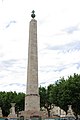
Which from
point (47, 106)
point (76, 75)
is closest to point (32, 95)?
point (76, 75)

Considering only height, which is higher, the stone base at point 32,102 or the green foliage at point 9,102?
Result: the green foliage at point 9,102

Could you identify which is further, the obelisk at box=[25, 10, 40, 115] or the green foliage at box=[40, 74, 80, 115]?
the green foliage at box=[40, 74, 80, 115]

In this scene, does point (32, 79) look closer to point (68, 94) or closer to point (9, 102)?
point (68, 94)

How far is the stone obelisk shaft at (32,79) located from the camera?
37.0 metres

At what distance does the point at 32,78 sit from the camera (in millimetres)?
37406

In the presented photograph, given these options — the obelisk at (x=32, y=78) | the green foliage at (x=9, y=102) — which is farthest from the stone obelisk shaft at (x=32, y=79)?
the green foliage at (x=9, y=102)

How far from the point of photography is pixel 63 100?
184 feet

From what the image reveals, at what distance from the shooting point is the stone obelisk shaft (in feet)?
121

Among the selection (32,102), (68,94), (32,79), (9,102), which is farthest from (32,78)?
(9,102)

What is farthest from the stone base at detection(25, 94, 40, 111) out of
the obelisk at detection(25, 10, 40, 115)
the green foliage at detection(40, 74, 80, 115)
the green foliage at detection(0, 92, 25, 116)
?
the green foliage at detection(0, 92, 25, 116)

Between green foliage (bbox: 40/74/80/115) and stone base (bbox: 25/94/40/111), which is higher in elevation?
green foliage (bbox: 40/74/80/115)

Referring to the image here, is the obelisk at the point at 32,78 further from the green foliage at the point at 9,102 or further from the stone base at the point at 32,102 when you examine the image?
the green foliage at the point at 9,102

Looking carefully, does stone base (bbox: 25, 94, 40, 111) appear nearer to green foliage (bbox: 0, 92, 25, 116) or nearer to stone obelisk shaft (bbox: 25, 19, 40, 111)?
stone obelisk shaft (bbox: 25, 19, 40, 111)

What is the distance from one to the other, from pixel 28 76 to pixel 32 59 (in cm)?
216
